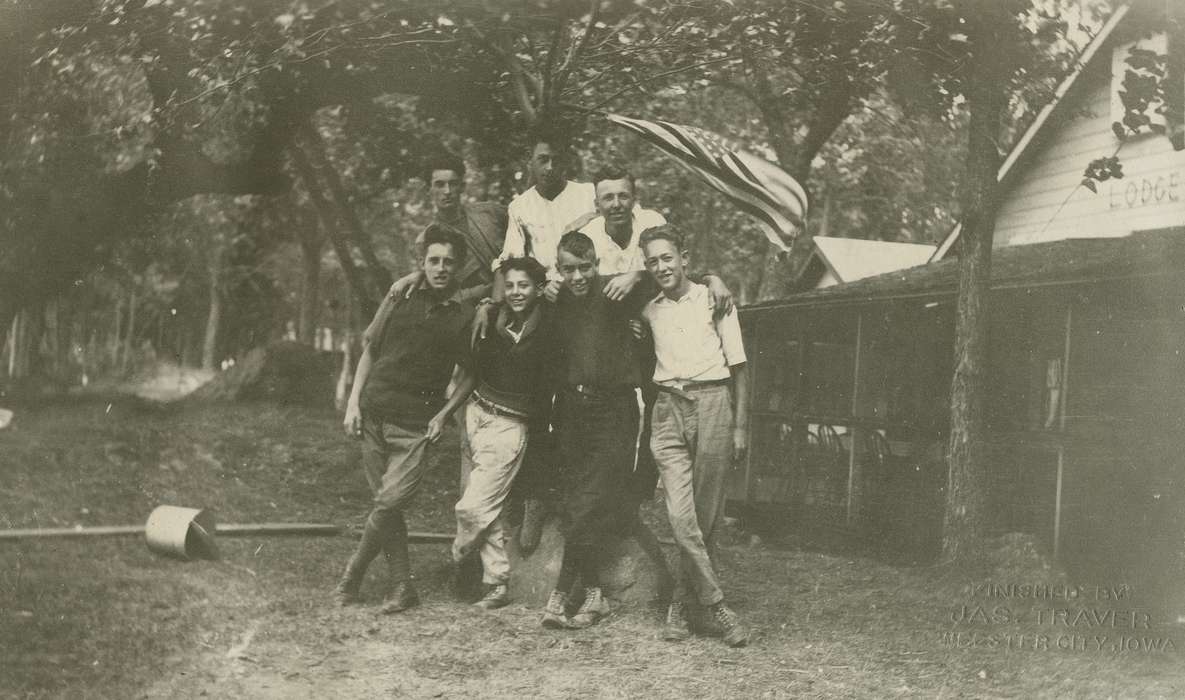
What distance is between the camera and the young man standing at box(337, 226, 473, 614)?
16.3 feet

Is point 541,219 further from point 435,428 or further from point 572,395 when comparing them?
point 435,428

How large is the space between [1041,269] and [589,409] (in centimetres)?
399

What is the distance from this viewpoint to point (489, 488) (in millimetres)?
5047

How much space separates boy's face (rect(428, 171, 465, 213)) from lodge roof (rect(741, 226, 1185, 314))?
4036 millimetres

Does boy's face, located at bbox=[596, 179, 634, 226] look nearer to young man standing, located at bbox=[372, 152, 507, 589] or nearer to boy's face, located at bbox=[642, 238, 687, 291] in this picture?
boy's face, located at bbox=[642, 238, 687, 291]

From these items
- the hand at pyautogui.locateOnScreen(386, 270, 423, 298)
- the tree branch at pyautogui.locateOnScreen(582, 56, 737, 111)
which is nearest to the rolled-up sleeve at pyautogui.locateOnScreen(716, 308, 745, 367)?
the hand at pyautogui.locateOnScreen(386, 270, 423, 298)

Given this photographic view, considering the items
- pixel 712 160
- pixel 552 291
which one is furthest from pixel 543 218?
pixel 712 160

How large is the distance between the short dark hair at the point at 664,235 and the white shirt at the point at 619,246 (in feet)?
0.84

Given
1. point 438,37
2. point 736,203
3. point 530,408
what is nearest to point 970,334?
point 736,203

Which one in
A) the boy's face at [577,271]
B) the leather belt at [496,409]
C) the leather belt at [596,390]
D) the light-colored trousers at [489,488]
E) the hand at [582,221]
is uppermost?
the hand at [582,221]

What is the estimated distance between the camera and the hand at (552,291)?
16.4 ft

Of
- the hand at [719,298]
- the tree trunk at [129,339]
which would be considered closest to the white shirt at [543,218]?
the hand at [719,298]

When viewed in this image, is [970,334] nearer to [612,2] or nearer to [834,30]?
[834,30]

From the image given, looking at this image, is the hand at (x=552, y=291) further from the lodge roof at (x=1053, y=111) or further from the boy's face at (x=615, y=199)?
the lodge roof at (x=1053, y=111)
